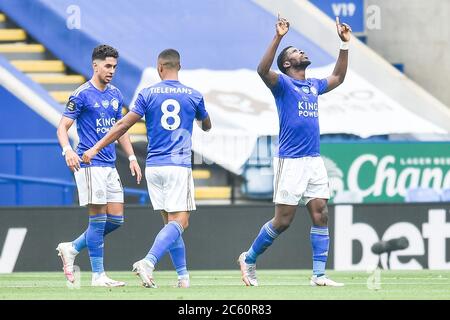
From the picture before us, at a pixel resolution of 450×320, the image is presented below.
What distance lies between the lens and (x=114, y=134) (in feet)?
39.6

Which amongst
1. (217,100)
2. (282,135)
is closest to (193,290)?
(282,135)

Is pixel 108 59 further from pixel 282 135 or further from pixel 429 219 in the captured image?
pixel 429 219

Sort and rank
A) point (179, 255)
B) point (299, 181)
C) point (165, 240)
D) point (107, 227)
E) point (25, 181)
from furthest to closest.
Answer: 1. point (25, 181)
2. point (107, 227)
3. point (299, 181)
4. point (179, 255)
5. point (165, 240)

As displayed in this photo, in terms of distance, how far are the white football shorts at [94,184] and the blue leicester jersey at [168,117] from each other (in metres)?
0.76

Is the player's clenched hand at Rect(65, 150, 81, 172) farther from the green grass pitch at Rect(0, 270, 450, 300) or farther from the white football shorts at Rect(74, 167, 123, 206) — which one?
the green grass pitch at Rect(0, 270, 450, 300)

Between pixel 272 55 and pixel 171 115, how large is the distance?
944 millimetres

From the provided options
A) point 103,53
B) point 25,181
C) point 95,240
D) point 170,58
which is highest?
point 103,53

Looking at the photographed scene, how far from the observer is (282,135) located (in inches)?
496

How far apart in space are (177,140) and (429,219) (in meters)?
6.07

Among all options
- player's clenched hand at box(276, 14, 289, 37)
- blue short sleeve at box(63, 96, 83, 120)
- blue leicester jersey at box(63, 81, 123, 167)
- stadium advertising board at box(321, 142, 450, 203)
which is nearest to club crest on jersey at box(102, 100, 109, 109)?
blue leicester jersey at box(63, 81, 123, 167)

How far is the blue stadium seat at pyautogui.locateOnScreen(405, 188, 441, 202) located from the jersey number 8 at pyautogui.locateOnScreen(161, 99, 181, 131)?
7377 millimetres

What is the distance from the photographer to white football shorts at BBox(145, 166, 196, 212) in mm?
12141

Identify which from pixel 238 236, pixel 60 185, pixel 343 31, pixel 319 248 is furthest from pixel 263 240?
pixel 60 185

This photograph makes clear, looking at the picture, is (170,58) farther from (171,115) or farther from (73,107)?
(73,107)
